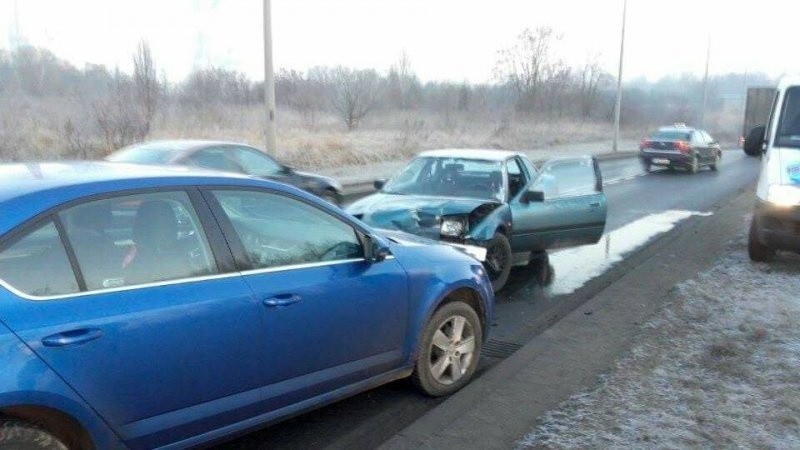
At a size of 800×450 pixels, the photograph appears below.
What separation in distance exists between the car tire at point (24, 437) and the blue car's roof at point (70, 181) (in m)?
0.75

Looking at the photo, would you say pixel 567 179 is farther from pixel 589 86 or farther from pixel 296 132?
pixel 589 86

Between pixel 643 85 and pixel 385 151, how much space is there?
2985 centimetres

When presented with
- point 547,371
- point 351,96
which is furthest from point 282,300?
point 351,96

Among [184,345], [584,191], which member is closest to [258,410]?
[184,345]

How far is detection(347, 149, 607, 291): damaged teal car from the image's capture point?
7.48 m

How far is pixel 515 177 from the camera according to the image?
896cm

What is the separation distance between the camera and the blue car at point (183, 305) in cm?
283

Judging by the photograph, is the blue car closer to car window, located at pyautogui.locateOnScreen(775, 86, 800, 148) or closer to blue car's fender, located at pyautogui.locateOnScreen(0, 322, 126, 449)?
blue car's fender, located at pyautogui.locateOnScreen(0, 322, 126, 449)

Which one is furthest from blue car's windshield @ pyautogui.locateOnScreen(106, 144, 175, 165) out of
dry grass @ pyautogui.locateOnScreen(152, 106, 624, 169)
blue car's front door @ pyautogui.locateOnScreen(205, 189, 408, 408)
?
dry grass @ pyautogui.locateOnScreen(152, 106, 624, 169)

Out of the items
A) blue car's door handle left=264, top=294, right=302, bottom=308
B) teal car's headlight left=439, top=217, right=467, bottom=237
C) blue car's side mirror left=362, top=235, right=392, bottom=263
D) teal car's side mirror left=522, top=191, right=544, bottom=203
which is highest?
blue car's side mirror left=362, top=235, right=392, bottom=263

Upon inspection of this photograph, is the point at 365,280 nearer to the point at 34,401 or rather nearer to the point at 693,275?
the point at 34,401

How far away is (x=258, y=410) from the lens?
11.9ft

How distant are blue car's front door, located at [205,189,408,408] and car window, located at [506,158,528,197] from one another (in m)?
4.68

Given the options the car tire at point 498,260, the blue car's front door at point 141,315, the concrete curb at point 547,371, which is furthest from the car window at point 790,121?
the blue car's front door at point 141,315
